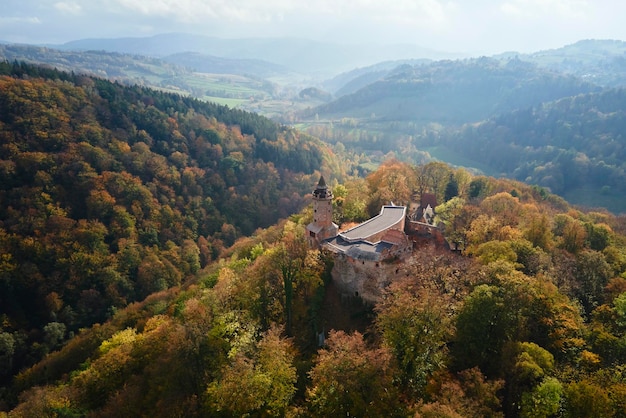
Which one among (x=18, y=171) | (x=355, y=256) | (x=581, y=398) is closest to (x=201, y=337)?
(x=355, y=256)

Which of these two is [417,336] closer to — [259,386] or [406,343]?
[406,343]

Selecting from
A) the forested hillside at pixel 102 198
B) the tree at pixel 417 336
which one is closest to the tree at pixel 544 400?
the tree at pixel 417 336

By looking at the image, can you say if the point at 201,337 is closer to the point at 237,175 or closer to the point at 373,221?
the point at 373,221

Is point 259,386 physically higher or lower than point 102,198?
higher

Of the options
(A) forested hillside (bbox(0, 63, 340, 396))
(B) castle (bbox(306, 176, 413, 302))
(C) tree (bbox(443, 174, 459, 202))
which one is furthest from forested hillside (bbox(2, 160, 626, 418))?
(A) forested hillside (bbox(0, 63, 340, 396))

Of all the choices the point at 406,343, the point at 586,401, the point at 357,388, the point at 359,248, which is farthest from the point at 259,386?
the point at 586,401

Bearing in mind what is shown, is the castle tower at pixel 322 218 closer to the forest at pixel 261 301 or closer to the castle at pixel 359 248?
the castle at pixel 359 248
